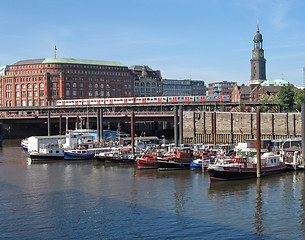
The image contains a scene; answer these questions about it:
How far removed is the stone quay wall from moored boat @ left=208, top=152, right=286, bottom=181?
41.5 meters

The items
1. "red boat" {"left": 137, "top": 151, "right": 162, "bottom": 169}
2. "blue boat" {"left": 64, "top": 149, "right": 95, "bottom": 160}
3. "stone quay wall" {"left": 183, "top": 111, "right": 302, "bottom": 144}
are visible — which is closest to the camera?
"red boat" {"left": 137, "top": 151, "right": 162, "bottom": 169}

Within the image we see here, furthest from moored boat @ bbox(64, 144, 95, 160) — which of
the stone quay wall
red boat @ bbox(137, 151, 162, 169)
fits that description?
the stone quay wall

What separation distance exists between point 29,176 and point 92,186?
1427 centimetres

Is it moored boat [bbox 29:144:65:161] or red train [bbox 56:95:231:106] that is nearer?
moored boat [bbox 29:144:65:161]

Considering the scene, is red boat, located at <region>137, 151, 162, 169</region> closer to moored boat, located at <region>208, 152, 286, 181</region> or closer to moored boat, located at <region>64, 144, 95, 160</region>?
moored boat, located at <region>208, 152, 286, 181</region>

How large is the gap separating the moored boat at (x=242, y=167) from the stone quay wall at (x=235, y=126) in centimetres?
4150

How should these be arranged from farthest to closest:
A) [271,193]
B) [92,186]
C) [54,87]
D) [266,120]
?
[54,87]
[266,120]
[92,186]
[271,193]

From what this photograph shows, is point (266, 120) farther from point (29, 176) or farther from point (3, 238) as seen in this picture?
point (3, 238)

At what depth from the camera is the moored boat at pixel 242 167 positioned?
177 ft

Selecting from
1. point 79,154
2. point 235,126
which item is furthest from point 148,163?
point 235,126

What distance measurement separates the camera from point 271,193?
4750cm

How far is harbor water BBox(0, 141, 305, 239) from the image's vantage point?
1361 inches

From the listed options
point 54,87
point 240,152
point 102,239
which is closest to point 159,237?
point 102,239

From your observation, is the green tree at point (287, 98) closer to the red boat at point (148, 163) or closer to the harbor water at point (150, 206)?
the harbor water at point (150, 206)
